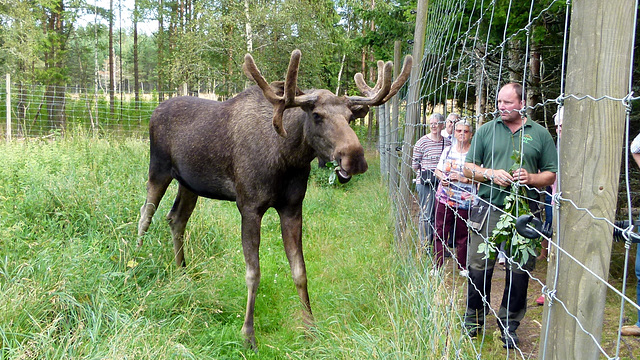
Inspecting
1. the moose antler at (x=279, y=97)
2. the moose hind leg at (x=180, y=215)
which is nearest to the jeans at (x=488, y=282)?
the moose antler at (x=279, y=97)

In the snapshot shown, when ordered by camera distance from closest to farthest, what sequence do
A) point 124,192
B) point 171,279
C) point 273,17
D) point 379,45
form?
point 171,279 → point 124,192 → point 379,45 → point 273,17

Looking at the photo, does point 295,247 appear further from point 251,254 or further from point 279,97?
point 279,97

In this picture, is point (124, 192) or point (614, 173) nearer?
point (614, 173)

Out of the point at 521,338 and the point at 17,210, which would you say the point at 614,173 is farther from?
the point at 17,210

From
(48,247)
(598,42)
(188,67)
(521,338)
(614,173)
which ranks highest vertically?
(188,67)

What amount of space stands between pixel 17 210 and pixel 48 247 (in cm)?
125

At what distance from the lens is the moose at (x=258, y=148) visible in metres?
3.79

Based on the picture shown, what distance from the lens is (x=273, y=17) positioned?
19.6m

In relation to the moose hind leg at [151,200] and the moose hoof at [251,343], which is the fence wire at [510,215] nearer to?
the moose hoof at [251,343]

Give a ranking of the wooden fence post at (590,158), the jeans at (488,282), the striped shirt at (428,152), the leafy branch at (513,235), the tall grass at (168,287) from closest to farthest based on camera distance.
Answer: the wooden fence post at (590,158), the leafy branch at (513,235), the tall grass at (168,287), the jeans at (488,282), the striped shirt at (428,152)

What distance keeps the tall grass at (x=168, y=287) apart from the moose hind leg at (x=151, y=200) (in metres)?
0.11

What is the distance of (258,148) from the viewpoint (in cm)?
432

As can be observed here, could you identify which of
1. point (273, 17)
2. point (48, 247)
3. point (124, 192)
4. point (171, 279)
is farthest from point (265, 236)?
point (273, 17)

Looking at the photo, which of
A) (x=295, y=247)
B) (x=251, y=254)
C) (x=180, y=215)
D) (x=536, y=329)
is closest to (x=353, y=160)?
(x=295, y=247)
